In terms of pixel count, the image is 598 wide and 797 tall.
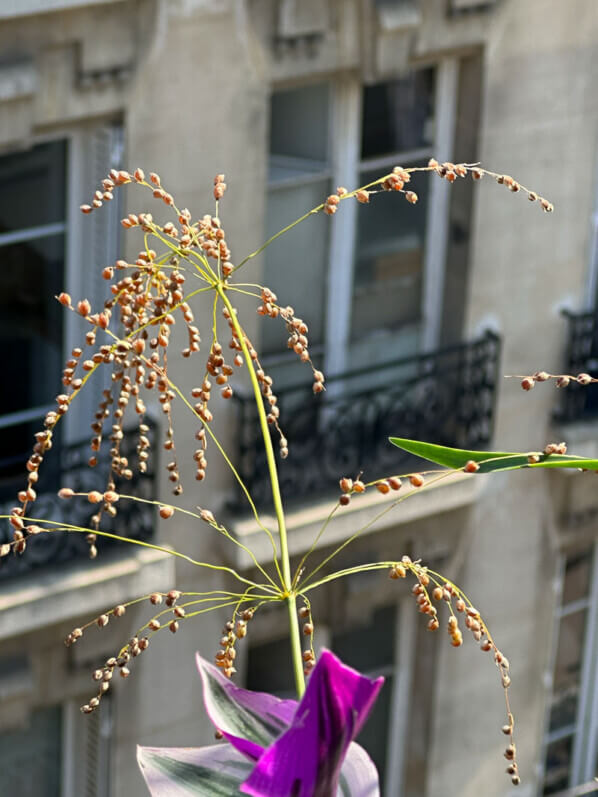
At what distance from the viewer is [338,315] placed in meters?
11.0

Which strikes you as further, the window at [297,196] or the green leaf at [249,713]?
the window at [297,196]

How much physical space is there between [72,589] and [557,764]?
6.95 meters

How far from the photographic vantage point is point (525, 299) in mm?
11688

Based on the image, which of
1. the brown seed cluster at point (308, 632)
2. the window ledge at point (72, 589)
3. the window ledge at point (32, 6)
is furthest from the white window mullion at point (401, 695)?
the brown seed cluster at point (308, 632)

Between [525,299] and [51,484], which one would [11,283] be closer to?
[51,484]

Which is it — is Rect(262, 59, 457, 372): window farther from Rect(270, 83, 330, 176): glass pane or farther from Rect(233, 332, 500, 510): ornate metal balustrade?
Rect(233, 332, 500, 510): ornate metal balustrade

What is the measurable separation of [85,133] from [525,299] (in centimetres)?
392

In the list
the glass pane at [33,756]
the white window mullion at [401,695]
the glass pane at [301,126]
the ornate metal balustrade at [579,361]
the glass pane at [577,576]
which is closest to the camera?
the glass pane at [301,126]

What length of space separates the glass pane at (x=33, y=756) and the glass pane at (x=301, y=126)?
410cm

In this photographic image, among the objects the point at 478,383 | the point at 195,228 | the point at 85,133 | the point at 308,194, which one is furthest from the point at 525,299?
the point at 195,228

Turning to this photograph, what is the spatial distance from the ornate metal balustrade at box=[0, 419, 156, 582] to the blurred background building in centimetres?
3

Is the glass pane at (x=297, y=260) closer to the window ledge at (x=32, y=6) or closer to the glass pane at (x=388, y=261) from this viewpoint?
the glass pane at (x=388, y=261)

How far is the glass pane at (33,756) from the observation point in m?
10.9

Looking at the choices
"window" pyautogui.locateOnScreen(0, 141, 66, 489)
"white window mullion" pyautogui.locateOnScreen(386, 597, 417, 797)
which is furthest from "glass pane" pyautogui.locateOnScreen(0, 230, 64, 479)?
"white window mullion" pyautogui.locateOnScreen(386, 597, 417, 797)
